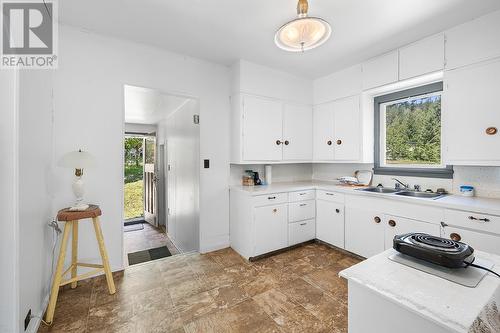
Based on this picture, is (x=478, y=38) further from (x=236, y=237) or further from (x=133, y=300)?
(x=133, y=300)

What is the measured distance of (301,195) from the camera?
10.1ft

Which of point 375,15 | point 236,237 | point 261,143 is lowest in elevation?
point 236,237

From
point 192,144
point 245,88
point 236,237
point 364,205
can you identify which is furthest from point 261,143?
point 364,205

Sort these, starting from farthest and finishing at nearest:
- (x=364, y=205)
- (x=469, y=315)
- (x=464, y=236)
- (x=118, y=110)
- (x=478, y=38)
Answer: (x=364, y=205)
(x=118, y=110)
(x=478, y=38)
(x=464, y=236)
(x=469, y=315)

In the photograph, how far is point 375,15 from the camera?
78.4 inches

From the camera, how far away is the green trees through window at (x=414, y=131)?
2.63 m

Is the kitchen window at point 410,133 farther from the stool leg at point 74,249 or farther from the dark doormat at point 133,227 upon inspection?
the dark doormat at point 133,227

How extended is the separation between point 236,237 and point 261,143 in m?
1.35

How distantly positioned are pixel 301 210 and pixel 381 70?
209 centimetres

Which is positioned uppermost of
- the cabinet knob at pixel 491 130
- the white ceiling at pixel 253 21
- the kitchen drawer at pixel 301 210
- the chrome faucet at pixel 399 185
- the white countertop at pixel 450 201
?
the white ceiling at pixel 253 21

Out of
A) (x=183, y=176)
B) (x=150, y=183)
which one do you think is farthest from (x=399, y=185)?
(x=150, y=183)

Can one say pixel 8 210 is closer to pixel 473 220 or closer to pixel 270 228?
pixel 270 228

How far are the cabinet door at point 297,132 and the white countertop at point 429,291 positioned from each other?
2504mm

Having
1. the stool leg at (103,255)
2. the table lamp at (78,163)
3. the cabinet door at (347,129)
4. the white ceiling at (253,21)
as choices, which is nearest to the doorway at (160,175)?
the white ceiling at (253,21)
